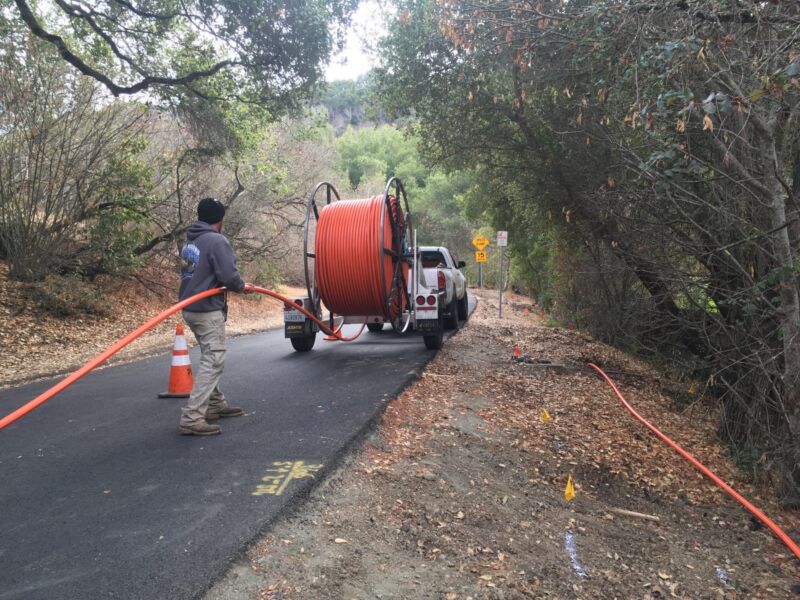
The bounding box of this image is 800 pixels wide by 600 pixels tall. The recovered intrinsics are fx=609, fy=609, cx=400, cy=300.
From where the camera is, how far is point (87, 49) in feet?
46.5

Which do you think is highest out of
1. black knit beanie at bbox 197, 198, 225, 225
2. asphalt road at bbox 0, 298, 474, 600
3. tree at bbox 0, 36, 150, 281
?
tree at bbox 0, 36, 150, 281

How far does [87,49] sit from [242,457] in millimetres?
12943

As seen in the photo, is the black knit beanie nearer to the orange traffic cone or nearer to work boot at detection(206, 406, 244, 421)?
work boot at detection(206, 406, 244, 421)

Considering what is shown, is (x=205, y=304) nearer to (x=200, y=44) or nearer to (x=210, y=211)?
(x=210, y=211)

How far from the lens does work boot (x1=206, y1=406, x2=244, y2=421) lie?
6430mm

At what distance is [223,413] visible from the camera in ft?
21.3

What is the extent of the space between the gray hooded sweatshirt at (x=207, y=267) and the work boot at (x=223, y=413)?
1.21 metres

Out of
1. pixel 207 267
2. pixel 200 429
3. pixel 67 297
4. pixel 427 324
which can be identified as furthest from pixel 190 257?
pixel 67 297

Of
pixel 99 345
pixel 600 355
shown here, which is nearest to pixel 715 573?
pixel 600 355

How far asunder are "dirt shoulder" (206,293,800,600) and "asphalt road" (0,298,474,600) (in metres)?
0.29

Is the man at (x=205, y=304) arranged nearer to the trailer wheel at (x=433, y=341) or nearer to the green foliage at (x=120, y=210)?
the trailer wheel at (x=433, y=341)

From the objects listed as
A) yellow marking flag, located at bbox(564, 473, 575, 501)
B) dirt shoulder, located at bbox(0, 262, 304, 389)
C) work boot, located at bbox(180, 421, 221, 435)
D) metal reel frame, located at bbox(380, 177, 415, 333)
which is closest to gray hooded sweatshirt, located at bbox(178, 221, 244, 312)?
work boot, located at bbox(180, 421, 221, 435)

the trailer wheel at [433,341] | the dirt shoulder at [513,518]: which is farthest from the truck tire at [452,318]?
the dirt shoulder at [513,518]

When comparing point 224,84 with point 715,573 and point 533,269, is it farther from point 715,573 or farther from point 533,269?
point 533,269
